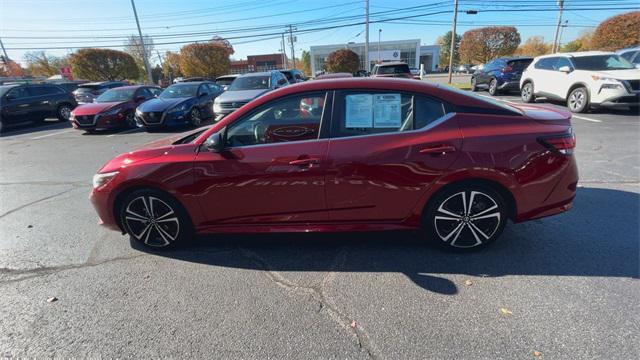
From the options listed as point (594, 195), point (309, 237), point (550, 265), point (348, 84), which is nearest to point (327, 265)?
point (309, 237)

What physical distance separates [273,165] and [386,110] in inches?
43.6

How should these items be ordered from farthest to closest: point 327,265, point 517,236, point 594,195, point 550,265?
point 594,195 → point 517,236 → point 327,265 → point 550,265

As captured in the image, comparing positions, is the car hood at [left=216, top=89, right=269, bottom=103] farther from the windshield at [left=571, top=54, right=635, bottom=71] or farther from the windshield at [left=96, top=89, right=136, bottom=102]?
→ the windshield at [left=571, top=54, right=635, bottom=71]

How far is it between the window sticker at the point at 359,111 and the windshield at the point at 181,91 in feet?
32.4

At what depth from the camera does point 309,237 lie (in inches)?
132

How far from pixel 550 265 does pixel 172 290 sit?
3.27m

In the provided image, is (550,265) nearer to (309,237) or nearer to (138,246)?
(309,237)

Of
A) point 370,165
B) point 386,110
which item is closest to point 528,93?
point 386,110

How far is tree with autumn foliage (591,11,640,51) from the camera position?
22.1 meters

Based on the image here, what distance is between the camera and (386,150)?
2617mm

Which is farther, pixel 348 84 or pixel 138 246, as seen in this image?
pixel 138 246

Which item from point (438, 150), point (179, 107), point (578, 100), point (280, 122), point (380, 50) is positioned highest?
point (380, 50)

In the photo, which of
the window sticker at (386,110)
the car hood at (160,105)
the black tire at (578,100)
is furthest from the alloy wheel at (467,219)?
the car hood at (160,105)

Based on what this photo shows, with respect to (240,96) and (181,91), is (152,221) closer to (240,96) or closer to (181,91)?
(240,96)
